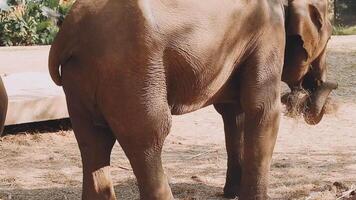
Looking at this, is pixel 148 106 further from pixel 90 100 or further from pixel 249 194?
pixel 249 194

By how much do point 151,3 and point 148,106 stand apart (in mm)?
574

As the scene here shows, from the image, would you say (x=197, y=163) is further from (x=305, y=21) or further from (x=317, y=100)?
(x=305, y=21)

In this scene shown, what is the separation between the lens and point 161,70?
3.88 m

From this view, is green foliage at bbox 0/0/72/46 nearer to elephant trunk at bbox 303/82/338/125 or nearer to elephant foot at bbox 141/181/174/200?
elephant trunk at bbox 303/82/338/125

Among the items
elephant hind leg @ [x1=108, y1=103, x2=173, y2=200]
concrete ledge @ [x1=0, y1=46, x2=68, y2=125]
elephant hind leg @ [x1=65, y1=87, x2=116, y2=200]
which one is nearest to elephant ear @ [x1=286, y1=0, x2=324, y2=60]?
elephant hind leg @ [x1=108, y1=103, x2=173, y2=200]

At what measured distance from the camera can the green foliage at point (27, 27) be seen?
18703mm

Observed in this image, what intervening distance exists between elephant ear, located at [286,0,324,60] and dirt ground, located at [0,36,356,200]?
1.10 metres

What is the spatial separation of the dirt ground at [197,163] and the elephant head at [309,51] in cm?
35

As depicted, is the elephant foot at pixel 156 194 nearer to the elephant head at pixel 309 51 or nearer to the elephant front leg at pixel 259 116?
the elephant front leg at pixel 259 116

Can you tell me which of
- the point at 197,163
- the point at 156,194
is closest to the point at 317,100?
the point at 197,163

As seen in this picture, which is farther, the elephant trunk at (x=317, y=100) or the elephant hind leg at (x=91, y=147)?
the elephant trunk at (x=317, y=100)

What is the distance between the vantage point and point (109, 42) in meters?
3.76

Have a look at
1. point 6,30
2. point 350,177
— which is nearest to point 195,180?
point 350,177

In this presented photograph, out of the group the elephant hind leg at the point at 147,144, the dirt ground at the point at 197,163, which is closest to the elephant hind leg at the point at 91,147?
the elephant hind leg at the point at 147,144
